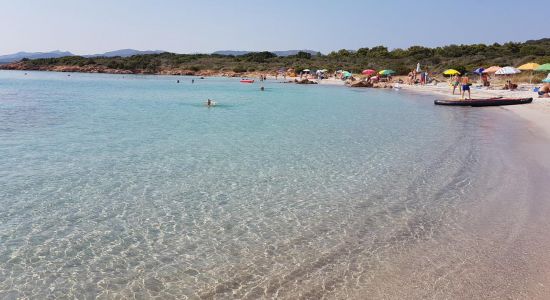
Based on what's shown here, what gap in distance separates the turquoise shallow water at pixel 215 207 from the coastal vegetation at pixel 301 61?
61887 millimetres

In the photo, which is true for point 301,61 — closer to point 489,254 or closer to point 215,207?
point 215,207

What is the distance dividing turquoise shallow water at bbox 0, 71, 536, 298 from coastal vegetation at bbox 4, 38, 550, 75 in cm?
6189

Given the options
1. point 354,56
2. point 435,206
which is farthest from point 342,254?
point 354,56

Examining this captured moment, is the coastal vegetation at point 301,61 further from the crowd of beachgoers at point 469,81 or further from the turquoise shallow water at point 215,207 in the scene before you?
the turquoise shallow water at point 215,207

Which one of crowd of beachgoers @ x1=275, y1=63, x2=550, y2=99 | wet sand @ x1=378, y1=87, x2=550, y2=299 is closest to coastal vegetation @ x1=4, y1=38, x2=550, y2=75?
crowd of beachgoers @ x1=275, y1=63, x2=550, y2=99

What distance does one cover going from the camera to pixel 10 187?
335 inches

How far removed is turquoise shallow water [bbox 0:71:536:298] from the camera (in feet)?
16.8

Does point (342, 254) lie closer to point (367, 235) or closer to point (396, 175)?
point (367, 235)

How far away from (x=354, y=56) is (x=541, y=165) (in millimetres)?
100737

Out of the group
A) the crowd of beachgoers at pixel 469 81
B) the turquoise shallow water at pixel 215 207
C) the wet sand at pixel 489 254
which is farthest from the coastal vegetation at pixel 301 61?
the wet sand at pixel 489 254

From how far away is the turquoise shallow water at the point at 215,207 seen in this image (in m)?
5.11

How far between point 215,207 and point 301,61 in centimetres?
10103

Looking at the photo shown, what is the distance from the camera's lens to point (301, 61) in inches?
4166

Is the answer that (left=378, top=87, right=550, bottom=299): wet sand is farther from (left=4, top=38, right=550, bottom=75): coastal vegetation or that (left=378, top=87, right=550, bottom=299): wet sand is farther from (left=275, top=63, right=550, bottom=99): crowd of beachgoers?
(left=4, top=38, right=550, bottom=75): coastal vegetation
